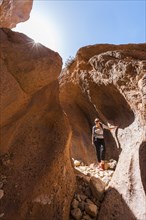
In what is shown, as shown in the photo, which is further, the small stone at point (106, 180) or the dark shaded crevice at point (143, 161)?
the small stone at point (106, 180)

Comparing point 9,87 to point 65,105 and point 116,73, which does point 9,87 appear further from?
point 65,105

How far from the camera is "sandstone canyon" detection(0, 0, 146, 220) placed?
3.82 metres

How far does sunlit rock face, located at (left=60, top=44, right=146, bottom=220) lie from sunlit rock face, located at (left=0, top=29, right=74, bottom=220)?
941 millimetres

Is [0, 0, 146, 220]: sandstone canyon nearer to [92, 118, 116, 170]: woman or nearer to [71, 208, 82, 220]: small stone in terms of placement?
[71, 208, 82, 220]: small stone

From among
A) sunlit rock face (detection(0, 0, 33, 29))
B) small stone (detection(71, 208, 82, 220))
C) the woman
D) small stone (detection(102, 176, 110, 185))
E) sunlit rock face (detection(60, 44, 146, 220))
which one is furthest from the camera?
sunlit rock face (detection(0, 0, 33, 29))

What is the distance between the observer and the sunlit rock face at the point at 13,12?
1152 cm

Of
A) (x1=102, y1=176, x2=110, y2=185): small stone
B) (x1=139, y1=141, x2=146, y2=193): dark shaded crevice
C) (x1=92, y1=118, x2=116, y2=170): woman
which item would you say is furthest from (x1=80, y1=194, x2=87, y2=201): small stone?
(x1=92, y1=118, x2=116, y2=170): woman

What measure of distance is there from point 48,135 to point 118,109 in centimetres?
171

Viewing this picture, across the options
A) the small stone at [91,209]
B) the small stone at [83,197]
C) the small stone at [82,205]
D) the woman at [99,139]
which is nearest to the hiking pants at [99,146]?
the woman at [99,139]

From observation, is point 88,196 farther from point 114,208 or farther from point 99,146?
point 99,146

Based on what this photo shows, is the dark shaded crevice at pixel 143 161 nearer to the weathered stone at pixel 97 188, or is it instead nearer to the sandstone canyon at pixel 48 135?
the sandstone canyon at pixel 48 135

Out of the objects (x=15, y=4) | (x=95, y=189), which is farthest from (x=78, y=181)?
(x=15, y=4)

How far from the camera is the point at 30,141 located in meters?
4.43

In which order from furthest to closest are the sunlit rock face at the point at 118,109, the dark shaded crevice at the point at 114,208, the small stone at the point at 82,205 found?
the small stone at the point at 82,205
the sunlit rock face at the point at 118,109
the dark shaded crevice at the point at 114,208
